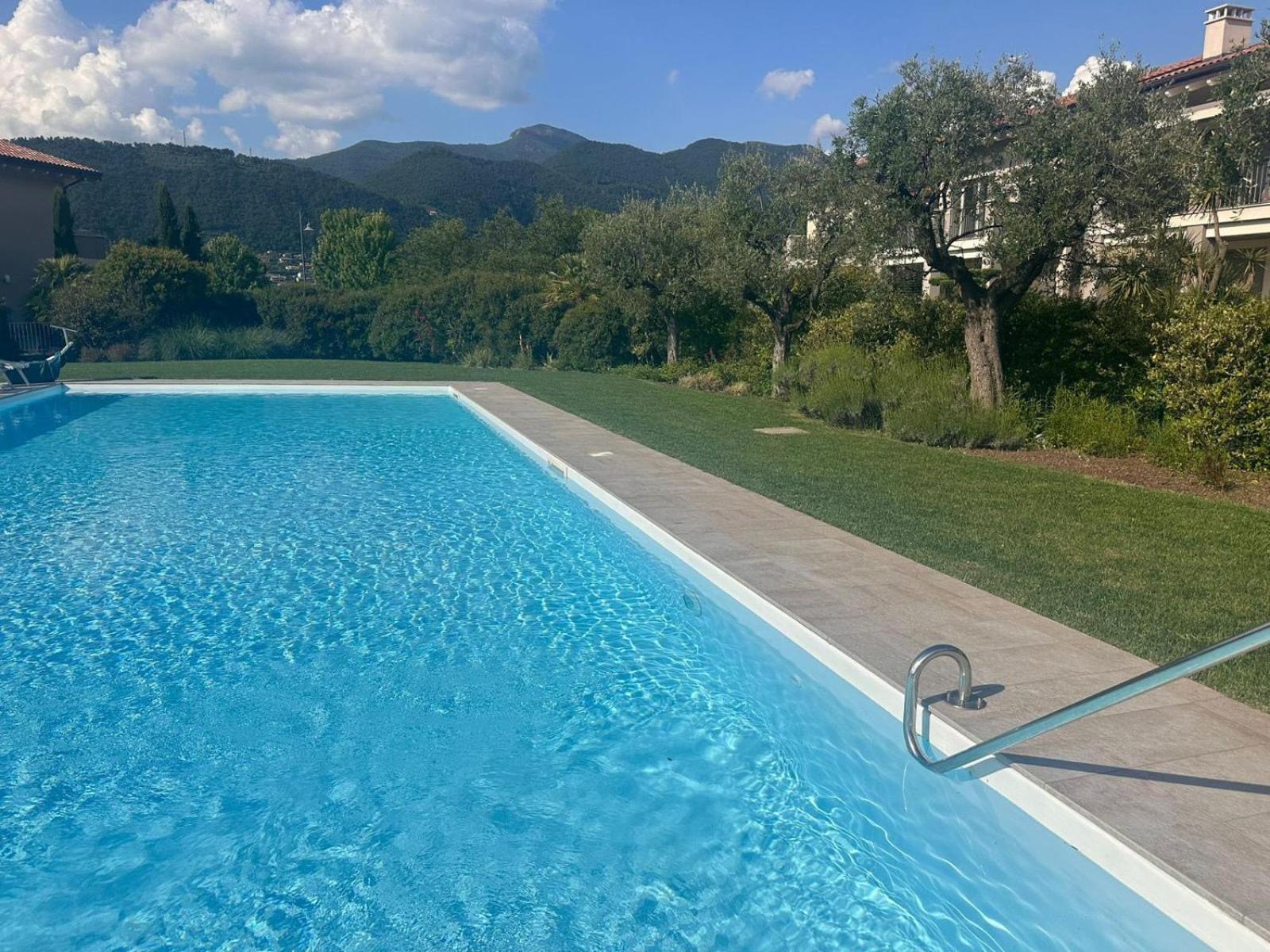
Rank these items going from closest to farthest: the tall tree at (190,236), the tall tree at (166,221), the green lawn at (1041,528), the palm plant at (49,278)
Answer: the green lawn at (1041,528), the palm plant at (49,278), the tall tree at (166,221), the tall tree at (190,236)

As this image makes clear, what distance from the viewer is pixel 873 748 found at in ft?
14.4

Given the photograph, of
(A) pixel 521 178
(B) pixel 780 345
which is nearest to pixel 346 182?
(A) pixel 521 178

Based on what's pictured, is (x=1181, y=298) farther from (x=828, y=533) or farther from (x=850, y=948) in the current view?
(x=850, y=948)

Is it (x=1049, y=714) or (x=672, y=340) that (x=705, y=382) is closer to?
(x=672, y=340)

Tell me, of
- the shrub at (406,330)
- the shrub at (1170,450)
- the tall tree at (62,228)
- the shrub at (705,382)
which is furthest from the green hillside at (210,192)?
the shrub at (1170,450)

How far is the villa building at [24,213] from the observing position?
101 feet

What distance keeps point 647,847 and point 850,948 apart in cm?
90

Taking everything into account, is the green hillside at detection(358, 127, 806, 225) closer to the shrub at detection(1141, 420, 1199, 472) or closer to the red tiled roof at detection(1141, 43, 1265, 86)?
the red tiled roof at detection(1141, 43, 1265, 86)

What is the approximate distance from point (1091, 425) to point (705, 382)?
10.3m

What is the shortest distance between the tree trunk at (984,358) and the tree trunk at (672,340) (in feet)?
36.8

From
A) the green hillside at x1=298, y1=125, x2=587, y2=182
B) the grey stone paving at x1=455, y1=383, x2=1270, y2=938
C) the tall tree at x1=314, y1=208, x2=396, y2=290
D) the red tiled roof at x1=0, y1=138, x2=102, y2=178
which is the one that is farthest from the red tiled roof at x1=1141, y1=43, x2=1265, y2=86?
the green hillside at x1=298, y1=125, x2=587, y2=182

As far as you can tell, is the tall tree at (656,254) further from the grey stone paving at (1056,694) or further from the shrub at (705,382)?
the grey stone paving at (1056,694)

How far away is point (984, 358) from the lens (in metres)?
12.6

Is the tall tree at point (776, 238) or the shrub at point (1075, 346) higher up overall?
the tall tree at point (776, 238)
